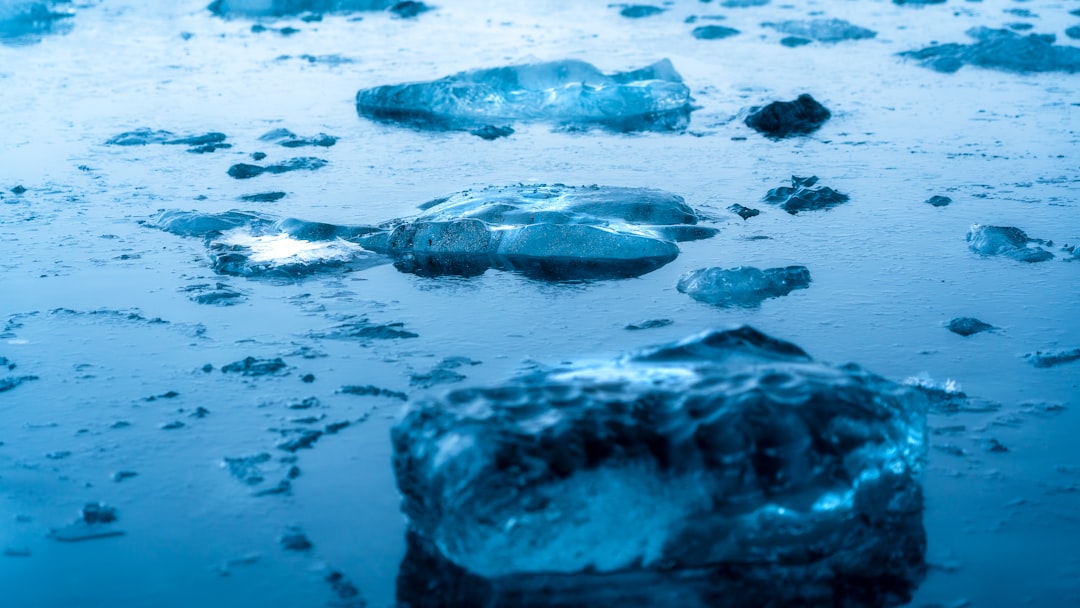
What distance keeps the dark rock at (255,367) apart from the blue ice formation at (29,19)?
295 inches

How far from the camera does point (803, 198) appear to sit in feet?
16.1

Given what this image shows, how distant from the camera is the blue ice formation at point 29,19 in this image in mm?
10148

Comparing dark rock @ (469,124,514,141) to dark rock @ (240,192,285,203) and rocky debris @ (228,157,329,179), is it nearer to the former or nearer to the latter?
rocky debris @ (228,157,329,179)

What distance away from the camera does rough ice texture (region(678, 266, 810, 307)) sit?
389 cm

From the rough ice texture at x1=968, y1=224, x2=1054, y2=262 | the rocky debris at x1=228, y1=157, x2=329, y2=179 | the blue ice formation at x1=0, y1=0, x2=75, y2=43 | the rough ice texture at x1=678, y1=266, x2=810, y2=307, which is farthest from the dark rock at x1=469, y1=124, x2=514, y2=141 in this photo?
the blue ice formation at x1=0, y1=0, x2=75, y2=43

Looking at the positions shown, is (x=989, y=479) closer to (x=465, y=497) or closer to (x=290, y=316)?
(x=465, y=497)

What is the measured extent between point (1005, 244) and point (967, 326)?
845 millimetres

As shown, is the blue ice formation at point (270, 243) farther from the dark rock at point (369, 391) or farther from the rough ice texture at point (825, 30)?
the rough ice texture at point (825, 30)

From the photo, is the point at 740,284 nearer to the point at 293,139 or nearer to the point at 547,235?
the point at 547,235

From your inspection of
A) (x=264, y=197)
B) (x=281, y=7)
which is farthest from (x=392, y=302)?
(x=281, y=7)

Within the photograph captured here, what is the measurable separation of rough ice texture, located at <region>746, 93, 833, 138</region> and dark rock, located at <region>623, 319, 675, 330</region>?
2.56 meters

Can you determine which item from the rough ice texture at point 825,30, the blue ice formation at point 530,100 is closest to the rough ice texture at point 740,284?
the blue ice formation at point 530,100

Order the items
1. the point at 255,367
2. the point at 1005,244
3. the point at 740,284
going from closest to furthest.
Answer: the point at 255,367, the point at 740,284, the point at 1005,244

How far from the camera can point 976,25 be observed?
9.20 m
